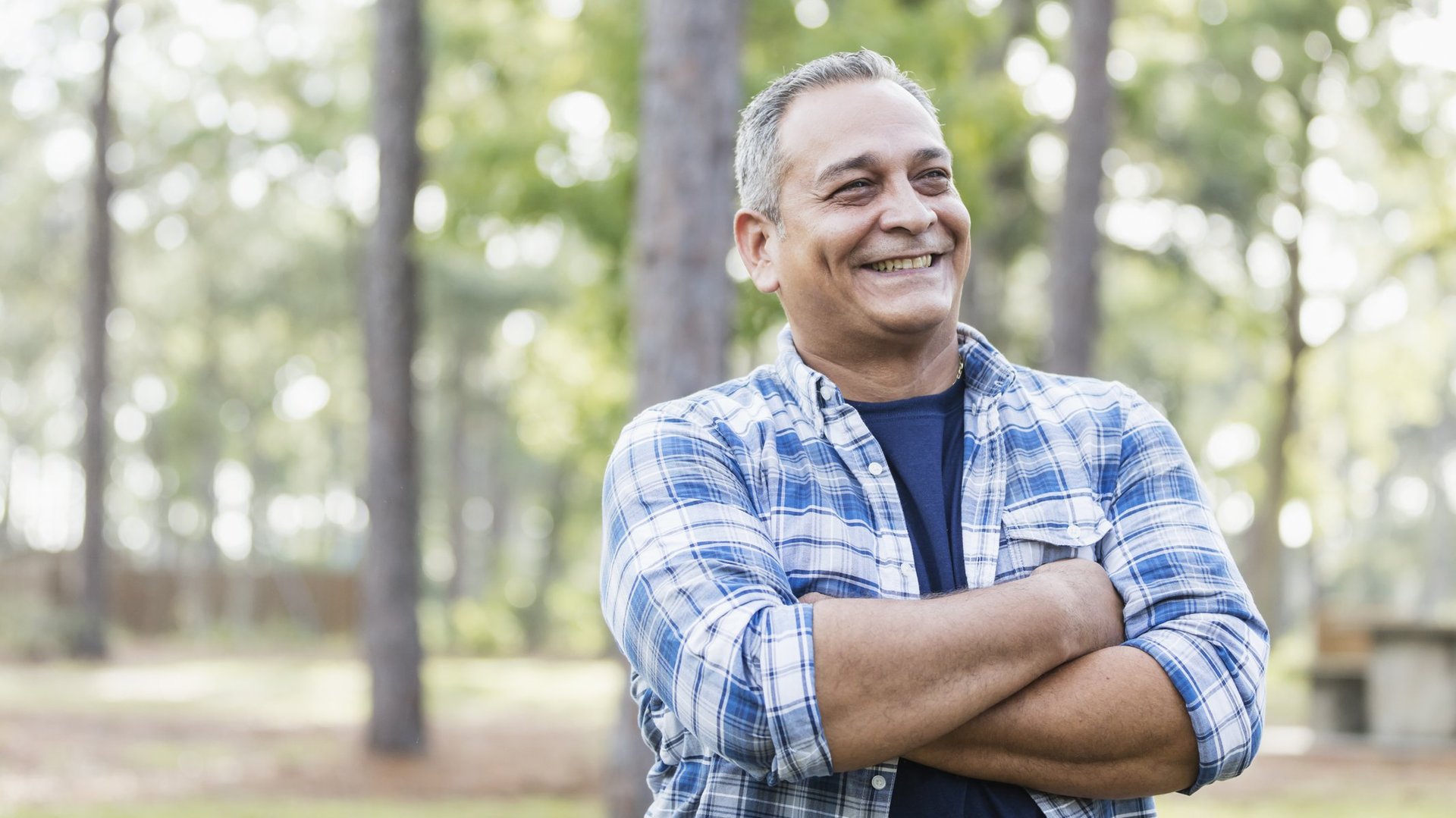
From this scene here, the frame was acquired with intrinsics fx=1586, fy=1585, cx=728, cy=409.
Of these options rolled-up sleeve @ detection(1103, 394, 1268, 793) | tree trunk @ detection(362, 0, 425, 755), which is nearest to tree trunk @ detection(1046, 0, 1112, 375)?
tree trunk @ detection(362, 0, 425, 755)

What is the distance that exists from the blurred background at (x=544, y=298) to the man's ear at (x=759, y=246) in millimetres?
4956

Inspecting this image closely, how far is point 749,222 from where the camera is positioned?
8.69 feet

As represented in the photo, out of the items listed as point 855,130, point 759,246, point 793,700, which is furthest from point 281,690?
point 793,700

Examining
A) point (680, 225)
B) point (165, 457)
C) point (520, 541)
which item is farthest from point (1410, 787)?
point (520, 541)

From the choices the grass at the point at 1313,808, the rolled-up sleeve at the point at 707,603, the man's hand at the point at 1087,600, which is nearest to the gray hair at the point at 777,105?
the rolled-up sleeve at the point at 707,603

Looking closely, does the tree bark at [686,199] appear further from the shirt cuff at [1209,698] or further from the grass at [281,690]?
the grass at [281,690]

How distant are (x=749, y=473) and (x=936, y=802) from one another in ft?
1.76

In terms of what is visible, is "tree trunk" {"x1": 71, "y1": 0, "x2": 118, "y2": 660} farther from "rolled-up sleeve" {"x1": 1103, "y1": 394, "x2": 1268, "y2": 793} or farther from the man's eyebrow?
"rolled-up sleeve" {"x1": 1103, "y1": 394, "x2": 1268, "y2": 793}

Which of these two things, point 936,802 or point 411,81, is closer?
point 936,802

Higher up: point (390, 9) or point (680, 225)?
point (390, 9)

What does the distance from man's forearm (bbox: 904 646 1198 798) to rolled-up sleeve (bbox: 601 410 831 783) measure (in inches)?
8.4

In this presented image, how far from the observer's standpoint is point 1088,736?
215 centimetres

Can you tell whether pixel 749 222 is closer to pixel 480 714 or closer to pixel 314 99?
pixel 480 714

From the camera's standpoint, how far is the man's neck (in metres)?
2.47
